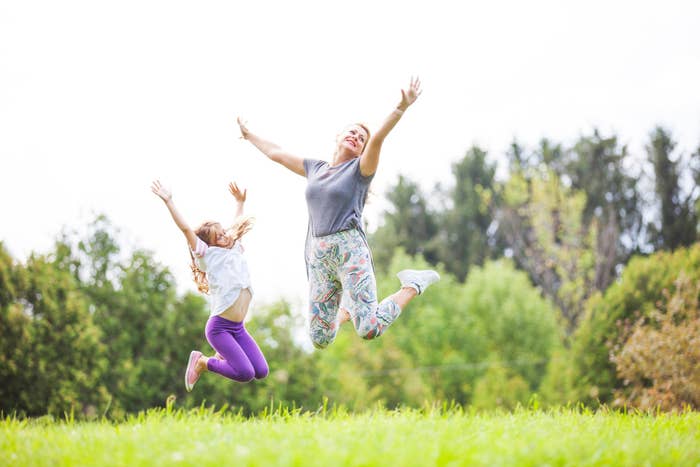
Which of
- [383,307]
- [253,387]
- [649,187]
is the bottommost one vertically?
[253,387]

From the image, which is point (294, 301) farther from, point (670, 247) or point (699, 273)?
point (670, 247)

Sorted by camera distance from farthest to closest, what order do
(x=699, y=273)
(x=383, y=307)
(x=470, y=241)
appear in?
(x=470, y=241)
(x=699, y=273)
(x=383, y=307)

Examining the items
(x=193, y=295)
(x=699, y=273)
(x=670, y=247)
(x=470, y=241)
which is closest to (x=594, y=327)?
(x=699, y=273)

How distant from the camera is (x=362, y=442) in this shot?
13.3 feet

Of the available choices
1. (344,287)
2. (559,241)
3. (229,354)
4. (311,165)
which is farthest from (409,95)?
(559,241)

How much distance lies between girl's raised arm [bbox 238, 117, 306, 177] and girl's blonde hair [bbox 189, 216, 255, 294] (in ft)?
1.76

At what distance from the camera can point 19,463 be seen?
4.07 metres

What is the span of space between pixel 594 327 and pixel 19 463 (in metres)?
13.4

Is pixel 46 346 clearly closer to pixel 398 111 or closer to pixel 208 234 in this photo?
pixel 208 234

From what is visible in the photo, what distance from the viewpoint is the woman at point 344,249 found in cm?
548

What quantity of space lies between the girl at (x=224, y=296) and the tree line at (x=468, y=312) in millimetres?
5988

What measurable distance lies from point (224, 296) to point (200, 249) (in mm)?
399

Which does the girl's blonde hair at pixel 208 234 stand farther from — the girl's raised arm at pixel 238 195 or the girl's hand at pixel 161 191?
the girl's hand at pixel 161 191

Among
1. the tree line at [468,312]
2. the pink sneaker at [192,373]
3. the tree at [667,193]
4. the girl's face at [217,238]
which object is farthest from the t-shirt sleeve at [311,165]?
the tree at [667,193]
